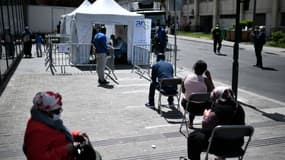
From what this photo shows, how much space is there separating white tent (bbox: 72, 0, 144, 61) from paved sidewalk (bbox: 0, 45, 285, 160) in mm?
4681

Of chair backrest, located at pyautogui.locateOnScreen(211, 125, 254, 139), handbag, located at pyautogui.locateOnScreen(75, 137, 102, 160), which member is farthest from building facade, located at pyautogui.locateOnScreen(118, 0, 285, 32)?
handbag, located at pyautogui.locateOnScreen(75, 137, 102, 160)

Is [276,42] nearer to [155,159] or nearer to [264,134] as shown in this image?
[264,134]

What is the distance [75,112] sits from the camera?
26.7 feet

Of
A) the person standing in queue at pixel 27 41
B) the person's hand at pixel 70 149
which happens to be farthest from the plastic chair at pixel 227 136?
the person standing in queue at pixel 27 41

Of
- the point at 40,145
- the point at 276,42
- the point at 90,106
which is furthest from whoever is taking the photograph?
the point at 276,42

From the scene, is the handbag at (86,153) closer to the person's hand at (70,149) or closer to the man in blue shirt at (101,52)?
the person's hand at (70,149)

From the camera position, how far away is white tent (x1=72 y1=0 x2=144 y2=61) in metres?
15.8

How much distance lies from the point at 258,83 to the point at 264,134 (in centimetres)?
597

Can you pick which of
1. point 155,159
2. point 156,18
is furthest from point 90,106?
point 156,18

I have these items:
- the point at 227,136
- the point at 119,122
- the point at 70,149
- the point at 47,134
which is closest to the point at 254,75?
the point at 119,122

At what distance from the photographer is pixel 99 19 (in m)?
15.9

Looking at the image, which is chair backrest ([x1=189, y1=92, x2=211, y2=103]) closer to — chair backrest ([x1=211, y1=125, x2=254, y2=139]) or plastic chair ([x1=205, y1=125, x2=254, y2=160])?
plastic chair ([x1=205, y1=125, x2=254, y2=160])

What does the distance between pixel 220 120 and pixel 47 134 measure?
2.24 meters

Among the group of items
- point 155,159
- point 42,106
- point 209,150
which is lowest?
point 155,159
